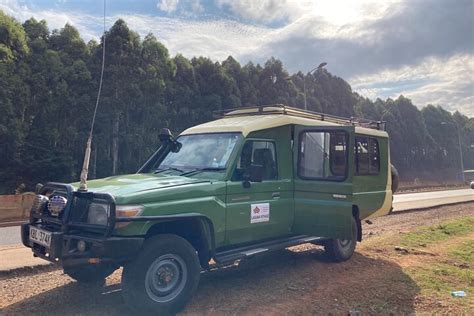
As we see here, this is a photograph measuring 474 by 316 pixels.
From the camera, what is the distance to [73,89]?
23734 millimetres

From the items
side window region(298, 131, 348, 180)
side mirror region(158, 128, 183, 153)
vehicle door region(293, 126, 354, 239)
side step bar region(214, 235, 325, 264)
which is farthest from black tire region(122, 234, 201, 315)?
side window region(298, 131, 348, 180)

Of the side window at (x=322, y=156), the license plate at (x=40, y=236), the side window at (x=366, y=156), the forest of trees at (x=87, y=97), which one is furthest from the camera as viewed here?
the forest of trees at (x=87, y=97)

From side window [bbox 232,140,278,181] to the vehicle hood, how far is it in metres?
0.62

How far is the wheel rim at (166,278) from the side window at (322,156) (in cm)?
261

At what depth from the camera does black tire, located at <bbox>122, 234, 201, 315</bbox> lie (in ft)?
14.6

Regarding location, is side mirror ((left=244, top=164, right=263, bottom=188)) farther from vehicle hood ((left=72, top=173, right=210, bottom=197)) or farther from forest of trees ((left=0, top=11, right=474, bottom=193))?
forest of trees ((left=0, top=11, right=474, bottom=193))

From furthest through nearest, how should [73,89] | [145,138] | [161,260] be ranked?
[145,138], [73,89], [161,260]

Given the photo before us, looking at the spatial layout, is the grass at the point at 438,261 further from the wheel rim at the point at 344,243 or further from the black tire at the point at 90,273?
the black tire at the point at 90,273

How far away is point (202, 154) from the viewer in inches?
237

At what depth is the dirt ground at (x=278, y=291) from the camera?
5039 millimetres

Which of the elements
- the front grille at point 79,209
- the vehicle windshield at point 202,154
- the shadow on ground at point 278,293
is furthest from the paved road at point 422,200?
the front grille at point 79,209

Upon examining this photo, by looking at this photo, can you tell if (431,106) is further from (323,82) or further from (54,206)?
(54,206)

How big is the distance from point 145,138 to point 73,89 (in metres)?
5.07

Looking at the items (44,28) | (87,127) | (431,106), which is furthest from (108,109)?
(431,106)
